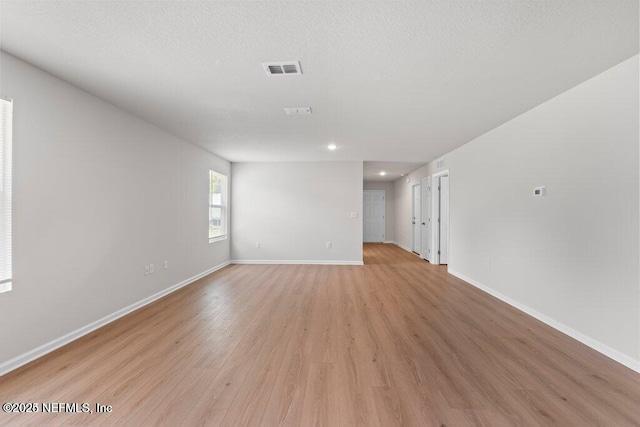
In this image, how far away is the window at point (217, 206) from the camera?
5930 millimetres

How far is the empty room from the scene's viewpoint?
1786 millimetres

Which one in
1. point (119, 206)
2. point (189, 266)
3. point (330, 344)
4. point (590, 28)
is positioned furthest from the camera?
point (189, 266)

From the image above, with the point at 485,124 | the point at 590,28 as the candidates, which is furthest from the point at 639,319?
the point at 485,124

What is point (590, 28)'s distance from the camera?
6.16 ft

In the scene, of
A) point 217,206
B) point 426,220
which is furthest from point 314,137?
point 426,220

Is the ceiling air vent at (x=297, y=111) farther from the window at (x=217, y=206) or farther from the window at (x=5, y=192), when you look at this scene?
the window at (x=217, y=206)

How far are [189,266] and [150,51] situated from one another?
3.63 meters

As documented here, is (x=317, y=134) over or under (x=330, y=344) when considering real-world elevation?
over

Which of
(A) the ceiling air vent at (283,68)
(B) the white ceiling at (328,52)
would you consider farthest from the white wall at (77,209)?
(A) the ceiling air vent at (283,68)

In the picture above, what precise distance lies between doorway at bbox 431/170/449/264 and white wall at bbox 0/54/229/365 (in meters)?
5.40

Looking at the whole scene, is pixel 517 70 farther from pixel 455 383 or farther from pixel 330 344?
pixel 330 344

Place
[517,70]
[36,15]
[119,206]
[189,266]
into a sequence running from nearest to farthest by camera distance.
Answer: [36,15]
[517,70]
[119,206]
[189,266]

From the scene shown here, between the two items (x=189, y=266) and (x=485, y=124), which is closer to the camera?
(x=485, y=124)

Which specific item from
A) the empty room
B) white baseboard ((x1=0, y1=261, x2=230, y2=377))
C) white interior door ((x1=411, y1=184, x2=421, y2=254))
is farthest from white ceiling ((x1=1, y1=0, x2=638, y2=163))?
white interior door ((x1=411, y1=184, x2=421, y2=254))
